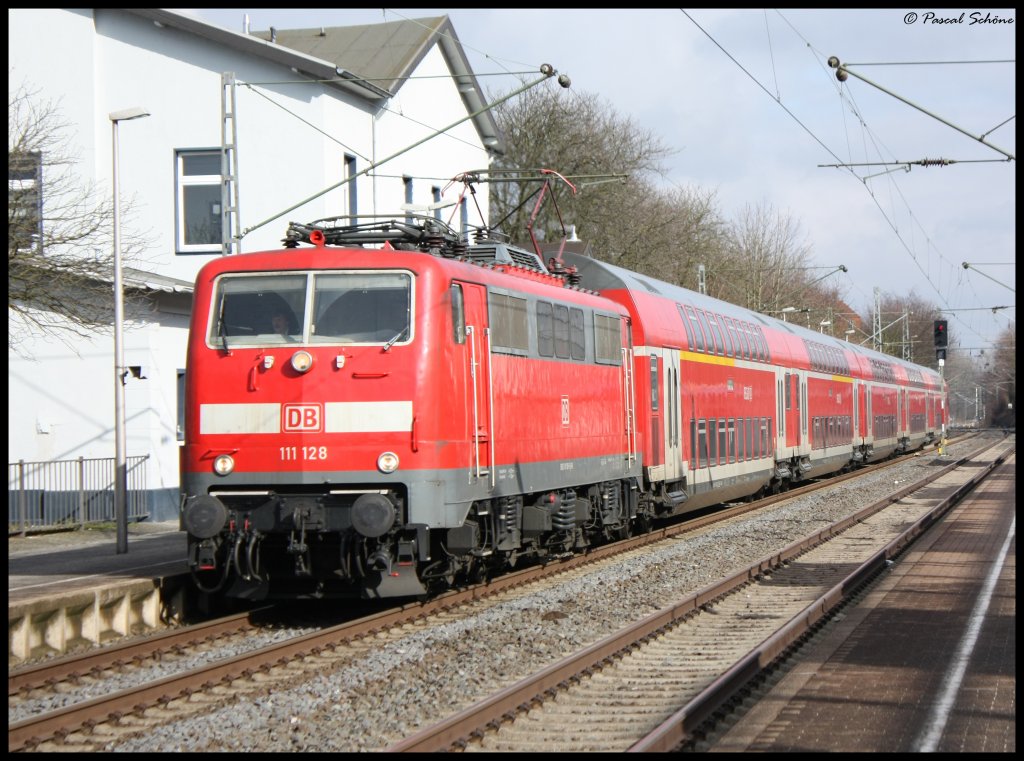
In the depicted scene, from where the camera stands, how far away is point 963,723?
25.8 ft

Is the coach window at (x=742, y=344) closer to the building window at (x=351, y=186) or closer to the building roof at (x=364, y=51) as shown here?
the building roof at (x=364, y=51)

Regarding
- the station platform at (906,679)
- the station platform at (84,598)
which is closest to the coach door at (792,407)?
the station platform at (906,679)

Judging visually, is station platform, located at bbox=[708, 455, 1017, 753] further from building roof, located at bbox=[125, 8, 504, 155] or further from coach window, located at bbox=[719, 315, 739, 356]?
building roof, located at bbox=[125, 8, 504, 155]

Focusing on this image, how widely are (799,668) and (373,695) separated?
336cm

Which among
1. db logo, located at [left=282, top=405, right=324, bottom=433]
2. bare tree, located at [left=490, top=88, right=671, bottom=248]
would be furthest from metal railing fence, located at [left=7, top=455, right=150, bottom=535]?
bare tree, located at [left=490, top=88, right=671, bottom=248]

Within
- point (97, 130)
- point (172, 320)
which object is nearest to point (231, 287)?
point (172, 320)

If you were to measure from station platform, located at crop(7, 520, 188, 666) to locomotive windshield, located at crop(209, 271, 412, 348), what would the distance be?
2.55 m

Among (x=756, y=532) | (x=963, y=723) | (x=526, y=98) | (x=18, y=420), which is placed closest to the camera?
(x=963, y=723)

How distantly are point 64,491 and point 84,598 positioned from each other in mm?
12319

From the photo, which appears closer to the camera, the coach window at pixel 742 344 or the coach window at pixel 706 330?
the coach window at pixel 706 330

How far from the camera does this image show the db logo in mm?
11344

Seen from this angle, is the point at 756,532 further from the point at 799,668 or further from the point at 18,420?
the point at 18,420

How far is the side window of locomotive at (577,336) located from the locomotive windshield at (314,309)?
3.74 metres

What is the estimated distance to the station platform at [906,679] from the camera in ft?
24.6
